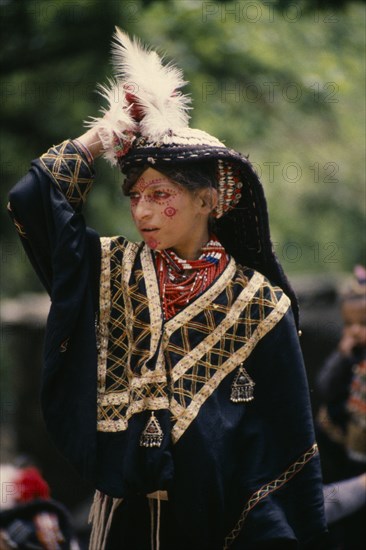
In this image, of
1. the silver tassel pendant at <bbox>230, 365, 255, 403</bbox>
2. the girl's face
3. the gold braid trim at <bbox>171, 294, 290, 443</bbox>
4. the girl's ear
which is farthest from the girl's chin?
→ the silver tassel pendant at <bbox>230, 365, 255, 403</bbox>

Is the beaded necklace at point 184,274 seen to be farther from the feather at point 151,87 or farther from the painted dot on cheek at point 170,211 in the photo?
the feather at point 151,87

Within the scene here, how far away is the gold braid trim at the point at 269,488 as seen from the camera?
9.99 feet

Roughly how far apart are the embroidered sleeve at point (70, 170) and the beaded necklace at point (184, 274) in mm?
364

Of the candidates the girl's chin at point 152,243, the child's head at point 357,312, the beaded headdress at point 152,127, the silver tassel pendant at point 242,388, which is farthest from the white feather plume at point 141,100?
the child's head at point 357,312

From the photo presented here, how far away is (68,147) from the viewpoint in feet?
10.1

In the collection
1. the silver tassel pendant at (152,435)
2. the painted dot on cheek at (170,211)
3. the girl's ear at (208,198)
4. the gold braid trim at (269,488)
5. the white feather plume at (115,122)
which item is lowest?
the gold braid trim at (269,488)

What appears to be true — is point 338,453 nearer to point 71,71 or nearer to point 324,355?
point 324,355

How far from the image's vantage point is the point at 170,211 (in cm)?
308

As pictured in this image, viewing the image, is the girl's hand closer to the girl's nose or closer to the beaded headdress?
the beaded headdress

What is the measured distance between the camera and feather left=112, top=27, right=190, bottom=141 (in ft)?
9.84

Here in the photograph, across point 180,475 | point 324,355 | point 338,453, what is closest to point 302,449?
point 180,475

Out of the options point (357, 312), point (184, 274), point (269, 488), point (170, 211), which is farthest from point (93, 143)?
point (357, 312)

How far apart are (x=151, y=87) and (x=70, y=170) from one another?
0.38 m

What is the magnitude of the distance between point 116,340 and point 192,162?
67 centimetres
